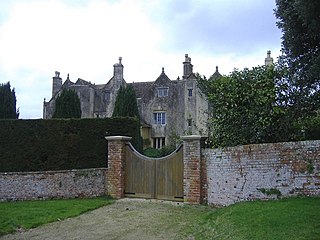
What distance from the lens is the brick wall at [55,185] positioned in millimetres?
15562

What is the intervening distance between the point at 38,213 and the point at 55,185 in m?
4.03

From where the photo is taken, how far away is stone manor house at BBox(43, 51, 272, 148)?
38562mm

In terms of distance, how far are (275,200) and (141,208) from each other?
165 inches

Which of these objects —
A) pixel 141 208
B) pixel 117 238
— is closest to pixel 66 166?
pixel 141 208

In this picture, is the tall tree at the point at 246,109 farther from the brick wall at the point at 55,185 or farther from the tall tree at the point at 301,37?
the tall tree at the point at 301,37

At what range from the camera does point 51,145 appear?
17344mm

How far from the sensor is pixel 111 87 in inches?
1641

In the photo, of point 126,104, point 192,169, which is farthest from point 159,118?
point 192,169

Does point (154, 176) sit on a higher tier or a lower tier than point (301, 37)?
lower

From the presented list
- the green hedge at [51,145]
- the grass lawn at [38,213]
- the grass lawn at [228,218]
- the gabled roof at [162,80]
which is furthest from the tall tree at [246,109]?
the gabled roof at [162,80]

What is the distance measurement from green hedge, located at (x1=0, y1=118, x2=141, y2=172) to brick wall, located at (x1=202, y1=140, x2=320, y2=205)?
600 centimetres

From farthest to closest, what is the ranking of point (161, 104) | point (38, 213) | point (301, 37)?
point (161, 104) < point (38, 213) < point (301, 37)

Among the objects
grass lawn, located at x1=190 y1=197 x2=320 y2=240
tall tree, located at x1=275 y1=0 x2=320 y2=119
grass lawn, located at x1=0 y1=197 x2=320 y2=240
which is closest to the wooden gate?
grass lawn, located at x1=0 y1=197 x2=320 y2=240

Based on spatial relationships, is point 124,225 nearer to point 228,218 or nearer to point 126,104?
point 228,218
